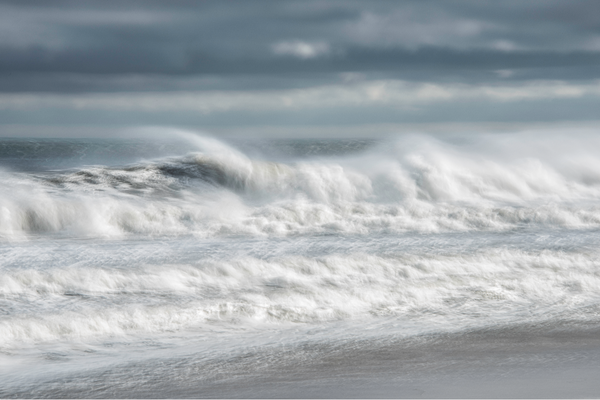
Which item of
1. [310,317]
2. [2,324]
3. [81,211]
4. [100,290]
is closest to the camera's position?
[2,324]

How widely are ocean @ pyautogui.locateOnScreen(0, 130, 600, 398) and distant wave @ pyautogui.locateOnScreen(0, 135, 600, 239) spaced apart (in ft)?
0.25

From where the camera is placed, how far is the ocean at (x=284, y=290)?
4645mm

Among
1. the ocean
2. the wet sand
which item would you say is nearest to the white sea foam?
the ocean

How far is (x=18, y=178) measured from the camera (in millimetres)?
14211

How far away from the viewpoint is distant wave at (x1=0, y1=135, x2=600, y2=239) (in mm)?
11211

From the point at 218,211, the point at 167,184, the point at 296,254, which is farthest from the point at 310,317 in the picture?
the point at 167,184

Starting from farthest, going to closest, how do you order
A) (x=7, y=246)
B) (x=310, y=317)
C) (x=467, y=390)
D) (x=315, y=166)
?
(x=315, y=166), (x=7, y=246), (x=310, y=317), (x=467, y=390)

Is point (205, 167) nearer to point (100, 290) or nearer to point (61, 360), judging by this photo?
point (100, 290)

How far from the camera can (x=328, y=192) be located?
14773 millimetres

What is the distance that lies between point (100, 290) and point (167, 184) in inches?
340

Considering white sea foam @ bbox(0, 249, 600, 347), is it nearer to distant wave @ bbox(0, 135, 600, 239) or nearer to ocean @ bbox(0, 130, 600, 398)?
ocean @ bbox(0, 130, 600, 398)

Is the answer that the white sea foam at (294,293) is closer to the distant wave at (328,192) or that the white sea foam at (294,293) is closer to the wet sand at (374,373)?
the wet sand at (374,373)

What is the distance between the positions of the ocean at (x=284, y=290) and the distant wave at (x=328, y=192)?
0.25ft

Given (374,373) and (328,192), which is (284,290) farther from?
(328,192)
